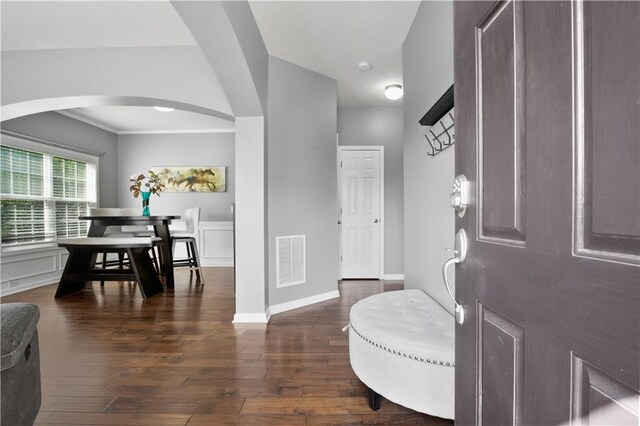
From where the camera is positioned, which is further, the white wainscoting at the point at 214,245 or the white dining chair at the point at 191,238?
the white wainscoting at the point at 214,245

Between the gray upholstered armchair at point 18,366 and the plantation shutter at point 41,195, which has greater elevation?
the plantation shutter at point 41,195

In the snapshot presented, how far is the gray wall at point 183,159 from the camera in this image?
20.4 ft

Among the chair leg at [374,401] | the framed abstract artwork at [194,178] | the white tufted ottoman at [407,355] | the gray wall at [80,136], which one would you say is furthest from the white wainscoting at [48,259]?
the chair leg at [374,401]

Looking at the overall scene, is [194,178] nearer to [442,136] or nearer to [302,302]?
[302,302]

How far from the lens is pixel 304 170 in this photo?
3568mm

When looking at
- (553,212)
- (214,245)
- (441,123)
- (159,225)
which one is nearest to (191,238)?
(159,225)

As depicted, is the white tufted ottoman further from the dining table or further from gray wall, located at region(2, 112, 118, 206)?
gray wall, located at region(2, 112, 118, 206)

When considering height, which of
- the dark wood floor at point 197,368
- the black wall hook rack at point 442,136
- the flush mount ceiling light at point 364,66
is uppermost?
the flush mount ceiling light at point 364,66

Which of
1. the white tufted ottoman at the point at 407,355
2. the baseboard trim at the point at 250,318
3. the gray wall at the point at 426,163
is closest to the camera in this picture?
the white tufted ottoman at the point at 407,355

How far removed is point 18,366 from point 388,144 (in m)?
4.65

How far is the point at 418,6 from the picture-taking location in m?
2.47

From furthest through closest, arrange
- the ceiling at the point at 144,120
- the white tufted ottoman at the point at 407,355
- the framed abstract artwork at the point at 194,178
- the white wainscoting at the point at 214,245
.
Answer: the framed abstract artwork at the point at 194,178 < the white wainscoting at the point at 214,245 < the ceiling at the point at 144,120 < the white tufted ottoman at the point at 407,355

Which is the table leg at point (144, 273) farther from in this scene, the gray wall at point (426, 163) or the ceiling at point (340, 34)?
the gray wall at point (426, 163)

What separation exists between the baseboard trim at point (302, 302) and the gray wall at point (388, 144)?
55.1 inches
